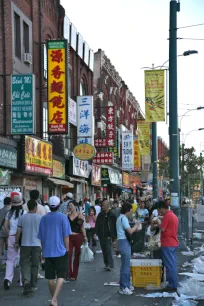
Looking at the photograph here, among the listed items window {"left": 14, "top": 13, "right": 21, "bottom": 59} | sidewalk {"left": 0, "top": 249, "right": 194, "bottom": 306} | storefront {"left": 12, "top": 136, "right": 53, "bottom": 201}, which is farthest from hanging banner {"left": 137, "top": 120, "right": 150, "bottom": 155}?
sidewalk {"left": 0, "top": 249, "right": 194, "bottom": 306}

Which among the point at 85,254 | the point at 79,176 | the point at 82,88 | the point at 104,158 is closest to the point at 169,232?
the point at 85,254

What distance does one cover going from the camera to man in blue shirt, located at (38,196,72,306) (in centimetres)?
888

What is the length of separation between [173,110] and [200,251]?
4.90 meters

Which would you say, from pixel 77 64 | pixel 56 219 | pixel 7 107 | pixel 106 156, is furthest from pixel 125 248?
pixel 106 156

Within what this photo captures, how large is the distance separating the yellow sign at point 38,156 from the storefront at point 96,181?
12.1 meters

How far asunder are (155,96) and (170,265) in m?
11.6

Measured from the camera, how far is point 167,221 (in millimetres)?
10867

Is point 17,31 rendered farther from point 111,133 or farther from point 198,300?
point 198,300

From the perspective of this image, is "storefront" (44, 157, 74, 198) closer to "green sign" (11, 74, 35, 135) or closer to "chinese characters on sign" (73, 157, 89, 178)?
"chinese characters on sign" (73, 157, 89, 178)

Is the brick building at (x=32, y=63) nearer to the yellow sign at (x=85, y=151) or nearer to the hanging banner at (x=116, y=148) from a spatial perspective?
the yellow sign at (x=85, y=151)

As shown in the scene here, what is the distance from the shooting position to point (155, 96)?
2136 cm

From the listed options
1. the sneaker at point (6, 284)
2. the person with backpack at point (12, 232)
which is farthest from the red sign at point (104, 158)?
the sneaker at point (6, 284)

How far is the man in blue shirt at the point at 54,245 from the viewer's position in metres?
8.88

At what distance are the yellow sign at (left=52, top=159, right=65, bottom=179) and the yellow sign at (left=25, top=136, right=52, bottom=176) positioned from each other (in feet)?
5.36
